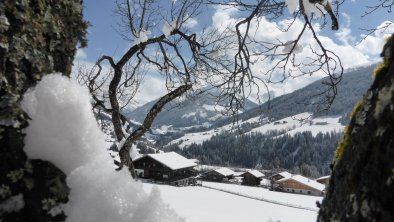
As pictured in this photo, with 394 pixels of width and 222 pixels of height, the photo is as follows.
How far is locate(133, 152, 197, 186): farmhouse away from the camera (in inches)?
2527

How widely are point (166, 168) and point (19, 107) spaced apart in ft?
215

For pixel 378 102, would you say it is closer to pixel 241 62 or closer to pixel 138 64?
pixel 241 62

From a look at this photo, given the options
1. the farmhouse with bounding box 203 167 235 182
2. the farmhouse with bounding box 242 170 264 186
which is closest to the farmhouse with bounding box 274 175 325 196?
the farmhouse with bounding box 242 170 264 186

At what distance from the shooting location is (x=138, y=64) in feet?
23.8

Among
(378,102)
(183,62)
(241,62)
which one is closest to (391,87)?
(378,102)

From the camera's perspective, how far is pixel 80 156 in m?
1.22

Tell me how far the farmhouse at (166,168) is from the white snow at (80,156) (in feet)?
204

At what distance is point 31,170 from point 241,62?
14.6 ft

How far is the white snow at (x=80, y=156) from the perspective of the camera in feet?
3.77

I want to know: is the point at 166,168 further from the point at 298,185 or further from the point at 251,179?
the point at 298,185

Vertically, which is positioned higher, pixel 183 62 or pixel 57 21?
pixel 183 62

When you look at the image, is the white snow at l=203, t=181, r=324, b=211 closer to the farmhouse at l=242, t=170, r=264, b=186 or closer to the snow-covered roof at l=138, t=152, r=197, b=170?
the snow-covered roof at l=138, t=152, r=197, b=170

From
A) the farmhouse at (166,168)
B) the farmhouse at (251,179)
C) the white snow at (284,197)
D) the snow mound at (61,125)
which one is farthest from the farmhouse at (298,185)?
the snow mound at (61,125)

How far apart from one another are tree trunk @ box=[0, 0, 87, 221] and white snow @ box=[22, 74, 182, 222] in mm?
30
